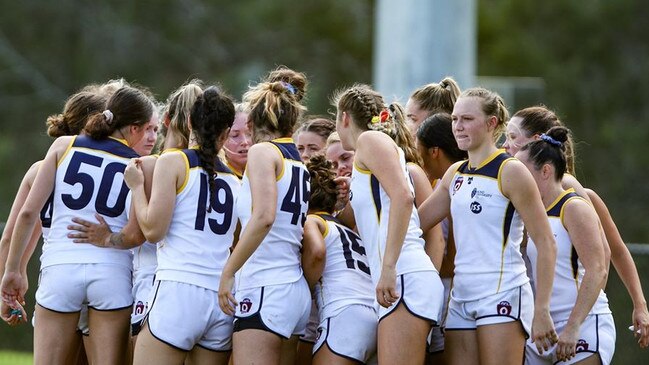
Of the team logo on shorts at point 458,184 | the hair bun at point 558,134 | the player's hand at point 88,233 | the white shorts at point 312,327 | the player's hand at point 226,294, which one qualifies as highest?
the hair bun at point 558,134

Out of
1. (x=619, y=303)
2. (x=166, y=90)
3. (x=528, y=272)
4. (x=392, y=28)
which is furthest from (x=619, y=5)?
(x=528, y=272)

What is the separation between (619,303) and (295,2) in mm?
14804

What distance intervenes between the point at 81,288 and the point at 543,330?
234 cm

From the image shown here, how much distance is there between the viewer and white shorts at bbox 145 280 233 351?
17.5 feet

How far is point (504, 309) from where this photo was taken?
528 cm

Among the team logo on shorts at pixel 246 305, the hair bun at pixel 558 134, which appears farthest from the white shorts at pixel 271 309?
the hair bun at pixel 558 134

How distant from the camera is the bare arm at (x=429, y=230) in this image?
225 inches

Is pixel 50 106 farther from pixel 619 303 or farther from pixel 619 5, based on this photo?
pixel 619 303

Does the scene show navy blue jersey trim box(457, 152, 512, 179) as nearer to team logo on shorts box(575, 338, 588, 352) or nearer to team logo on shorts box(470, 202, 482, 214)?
team logo on shorts box(470, 202, 482, 214)

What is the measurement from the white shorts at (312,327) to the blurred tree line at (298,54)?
1557cm

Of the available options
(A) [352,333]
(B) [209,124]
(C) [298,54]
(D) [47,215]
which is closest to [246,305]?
(A) [352,333]

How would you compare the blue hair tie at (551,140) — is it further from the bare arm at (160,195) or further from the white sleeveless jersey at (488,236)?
the bare arm at (160,195)

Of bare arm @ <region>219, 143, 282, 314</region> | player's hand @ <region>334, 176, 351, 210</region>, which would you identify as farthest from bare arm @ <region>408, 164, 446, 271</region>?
bare arm @ <region>219, 143, 282, 314</region>

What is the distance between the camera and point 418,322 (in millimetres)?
5285
